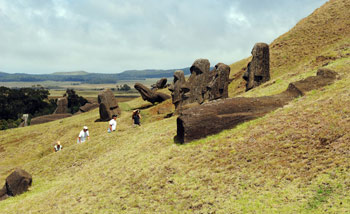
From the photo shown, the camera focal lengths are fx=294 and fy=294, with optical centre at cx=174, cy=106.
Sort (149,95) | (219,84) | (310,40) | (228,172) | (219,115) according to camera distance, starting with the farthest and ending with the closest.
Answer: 1. (310,40)
2. (149,95)
3. (219,84)
4. (219,115)
5. (228,172)

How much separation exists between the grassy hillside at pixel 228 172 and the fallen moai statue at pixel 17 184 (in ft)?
1.85

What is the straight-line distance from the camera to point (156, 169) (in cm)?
1388

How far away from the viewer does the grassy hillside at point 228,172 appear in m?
9.52

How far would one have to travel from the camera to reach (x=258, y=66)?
31750 mm

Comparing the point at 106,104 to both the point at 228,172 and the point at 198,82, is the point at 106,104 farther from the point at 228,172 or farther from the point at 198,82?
the point at 228,172

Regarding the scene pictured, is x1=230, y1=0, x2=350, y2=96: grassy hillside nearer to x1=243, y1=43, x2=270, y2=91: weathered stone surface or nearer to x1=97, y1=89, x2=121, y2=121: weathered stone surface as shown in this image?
x1=243, y1=43, x2=270, y2=91: weathered stone surface

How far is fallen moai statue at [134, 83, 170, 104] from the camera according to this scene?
40.7 metres

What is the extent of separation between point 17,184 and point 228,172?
1327cm

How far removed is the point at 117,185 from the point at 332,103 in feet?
36.2

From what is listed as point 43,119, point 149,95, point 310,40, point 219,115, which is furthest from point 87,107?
point 219,115

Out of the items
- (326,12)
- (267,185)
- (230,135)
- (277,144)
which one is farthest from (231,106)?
(326,12)

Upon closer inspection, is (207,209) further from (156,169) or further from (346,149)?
(346,149)

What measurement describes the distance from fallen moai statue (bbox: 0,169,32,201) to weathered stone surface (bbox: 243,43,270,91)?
23.4 m

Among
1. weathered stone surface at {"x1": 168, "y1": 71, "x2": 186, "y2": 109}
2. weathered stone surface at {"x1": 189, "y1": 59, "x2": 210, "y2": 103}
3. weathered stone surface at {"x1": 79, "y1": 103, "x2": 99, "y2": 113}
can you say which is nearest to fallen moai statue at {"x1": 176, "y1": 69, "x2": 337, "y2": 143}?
weathered stone surface at {"x1": 189, "y1": 59, "x2": 210, "y2": 103}
